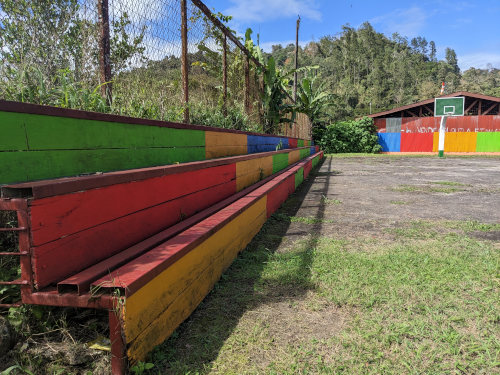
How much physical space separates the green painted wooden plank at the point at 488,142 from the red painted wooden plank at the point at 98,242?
25.4 meters

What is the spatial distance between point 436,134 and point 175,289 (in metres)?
25.4

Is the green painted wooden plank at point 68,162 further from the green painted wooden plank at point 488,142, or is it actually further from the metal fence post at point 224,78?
the green painted wooden plank at point 488,142

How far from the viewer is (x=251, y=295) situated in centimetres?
192

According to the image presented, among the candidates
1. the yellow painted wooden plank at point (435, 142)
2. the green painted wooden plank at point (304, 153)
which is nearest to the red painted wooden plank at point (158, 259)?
the green painted wooden plank at point (304, 153)

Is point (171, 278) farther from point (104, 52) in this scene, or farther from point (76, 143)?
point (104, 52)

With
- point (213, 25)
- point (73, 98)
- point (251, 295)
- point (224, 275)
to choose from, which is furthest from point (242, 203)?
point (213, 25)

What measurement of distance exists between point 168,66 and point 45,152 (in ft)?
6.81

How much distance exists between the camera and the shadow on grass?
4.48 feet

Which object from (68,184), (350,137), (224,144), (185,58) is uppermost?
(185,58)

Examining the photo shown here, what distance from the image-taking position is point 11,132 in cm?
135

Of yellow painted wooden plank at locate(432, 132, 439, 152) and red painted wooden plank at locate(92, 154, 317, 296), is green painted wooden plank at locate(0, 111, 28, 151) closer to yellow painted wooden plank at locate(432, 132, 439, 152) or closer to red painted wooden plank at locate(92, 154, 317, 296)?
red painted wooden plank at locate(92, 154, 317, 296)

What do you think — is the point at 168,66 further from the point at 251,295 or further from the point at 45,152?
the point at 251,295

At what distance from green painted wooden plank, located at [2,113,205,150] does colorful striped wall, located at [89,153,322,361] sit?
2.22 feet

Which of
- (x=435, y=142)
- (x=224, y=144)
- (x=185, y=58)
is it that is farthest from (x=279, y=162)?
(x=435, y=142)
